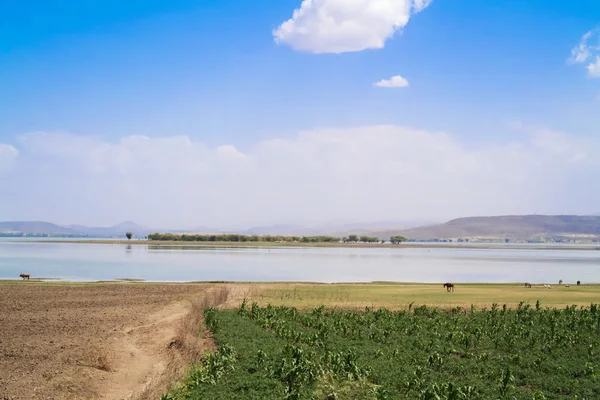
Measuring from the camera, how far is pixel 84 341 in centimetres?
2244

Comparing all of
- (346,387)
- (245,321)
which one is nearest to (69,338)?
(245,321)

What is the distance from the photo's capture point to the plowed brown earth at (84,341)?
1652cm

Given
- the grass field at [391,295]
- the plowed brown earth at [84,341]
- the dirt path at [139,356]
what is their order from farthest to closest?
the grass field at [391,295] < the dirt path at [139,356] < the plowed brown earth at [84,341]

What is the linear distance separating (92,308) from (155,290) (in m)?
10.5

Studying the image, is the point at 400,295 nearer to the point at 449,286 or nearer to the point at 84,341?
the point at 449,286

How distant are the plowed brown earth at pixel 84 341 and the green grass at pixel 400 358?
2.70 m

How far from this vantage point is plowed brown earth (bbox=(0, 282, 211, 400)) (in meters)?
16.5

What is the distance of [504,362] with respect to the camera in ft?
63.6

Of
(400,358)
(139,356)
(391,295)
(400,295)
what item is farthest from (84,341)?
(400,295)

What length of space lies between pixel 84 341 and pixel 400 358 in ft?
43.9

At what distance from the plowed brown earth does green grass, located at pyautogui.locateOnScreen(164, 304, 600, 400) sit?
270 cm

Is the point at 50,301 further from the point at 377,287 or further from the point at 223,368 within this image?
the point at 377,287

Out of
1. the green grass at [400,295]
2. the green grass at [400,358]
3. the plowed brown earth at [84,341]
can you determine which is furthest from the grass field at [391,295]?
the green grass at [400,358]

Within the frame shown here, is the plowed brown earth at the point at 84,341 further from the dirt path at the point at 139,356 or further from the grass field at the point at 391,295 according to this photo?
the grass field at the point at 391,295
